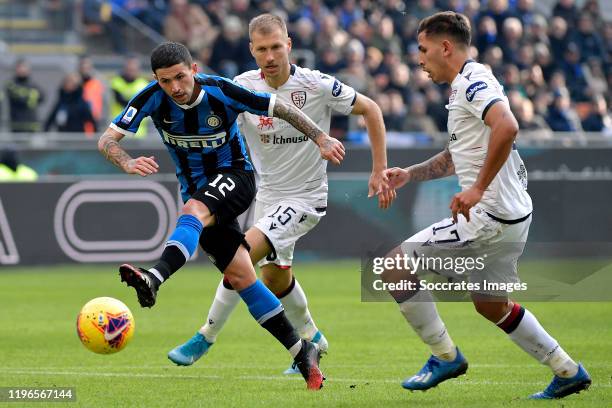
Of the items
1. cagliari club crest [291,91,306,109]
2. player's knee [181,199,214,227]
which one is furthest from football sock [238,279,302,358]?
cagliari club crest [291,91,306,109]

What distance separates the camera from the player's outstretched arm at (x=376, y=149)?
751 centimetres

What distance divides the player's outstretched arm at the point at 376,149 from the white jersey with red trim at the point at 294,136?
0.14m

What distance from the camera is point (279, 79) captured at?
8.77 metres

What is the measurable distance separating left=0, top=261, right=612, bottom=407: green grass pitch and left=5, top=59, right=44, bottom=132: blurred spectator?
565 centimetres

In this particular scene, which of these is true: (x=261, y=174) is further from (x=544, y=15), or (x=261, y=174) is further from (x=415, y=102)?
(x=544, y=15)

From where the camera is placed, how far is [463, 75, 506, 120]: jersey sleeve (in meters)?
6.76

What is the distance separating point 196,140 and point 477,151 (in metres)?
1.89

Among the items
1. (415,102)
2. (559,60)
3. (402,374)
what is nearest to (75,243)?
(415,102)

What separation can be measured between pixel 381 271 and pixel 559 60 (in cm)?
1761

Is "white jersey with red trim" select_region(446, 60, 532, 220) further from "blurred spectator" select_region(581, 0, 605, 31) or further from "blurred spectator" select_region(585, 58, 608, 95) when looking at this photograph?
"blurred spectator" select_region(581, 0, 605, 31)

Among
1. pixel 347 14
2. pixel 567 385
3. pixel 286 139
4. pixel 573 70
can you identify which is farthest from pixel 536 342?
pixel 573 70

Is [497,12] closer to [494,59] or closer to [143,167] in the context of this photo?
[494,59]

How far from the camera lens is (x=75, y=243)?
640 inches

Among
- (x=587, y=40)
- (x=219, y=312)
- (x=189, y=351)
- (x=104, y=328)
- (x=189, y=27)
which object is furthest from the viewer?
(x=587, y=40)
